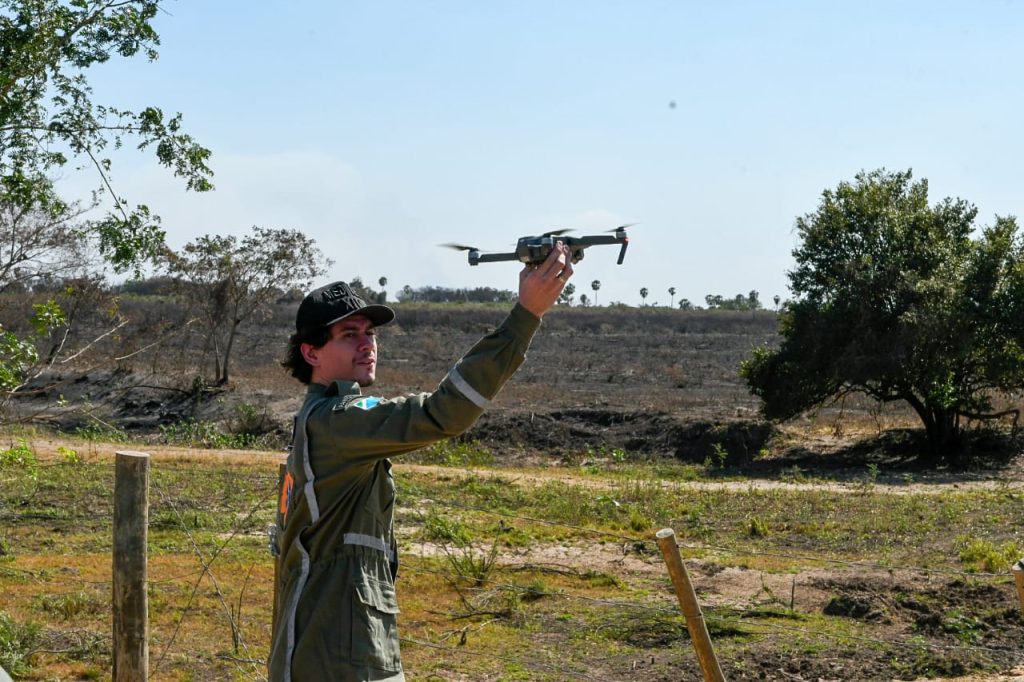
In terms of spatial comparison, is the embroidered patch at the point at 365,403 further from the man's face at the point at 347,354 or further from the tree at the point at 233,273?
the tree at the point at 233,273

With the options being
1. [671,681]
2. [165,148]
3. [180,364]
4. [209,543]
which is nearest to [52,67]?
[165,148]

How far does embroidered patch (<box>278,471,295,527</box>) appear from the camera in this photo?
3.67 metres

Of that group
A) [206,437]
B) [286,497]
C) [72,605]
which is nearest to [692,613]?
[286,497]

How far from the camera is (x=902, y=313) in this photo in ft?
Result: 78.5

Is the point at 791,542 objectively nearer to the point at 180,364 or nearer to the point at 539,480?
the point at 539,480

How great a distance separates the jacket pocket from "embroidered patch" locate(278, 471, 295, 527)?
0.39 meters

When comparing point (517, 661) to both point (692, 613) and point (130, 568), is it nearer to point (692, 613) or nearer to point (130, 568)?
point (692, 613)

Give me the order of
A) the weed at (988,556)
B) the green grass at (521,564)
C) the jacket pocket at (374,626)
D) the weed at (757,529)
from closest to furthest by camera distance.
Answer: the jacket pocket at (374,626), the green grass at (521,564), the weed at (988,556), the weed at (757,529)

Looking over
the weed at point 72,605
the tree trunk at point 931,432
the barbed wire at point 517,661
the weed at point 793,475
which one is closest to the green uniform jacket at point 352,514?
the barbed wire at point 517,661

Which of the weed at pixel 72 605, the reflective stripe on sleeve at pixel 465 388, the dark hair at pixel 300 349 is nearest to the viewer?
the reflective stripe on sleeve at pixel 465 388

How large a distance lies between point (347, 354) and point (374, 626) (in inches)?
32.1

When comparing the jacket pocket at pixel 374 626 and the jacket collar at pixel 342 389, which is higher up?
the jacket collar at pixel 342 389

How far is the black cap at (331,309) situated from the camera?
3.60 metres

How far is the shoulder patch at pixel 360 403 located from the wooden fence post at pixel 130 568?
256 centimetres
